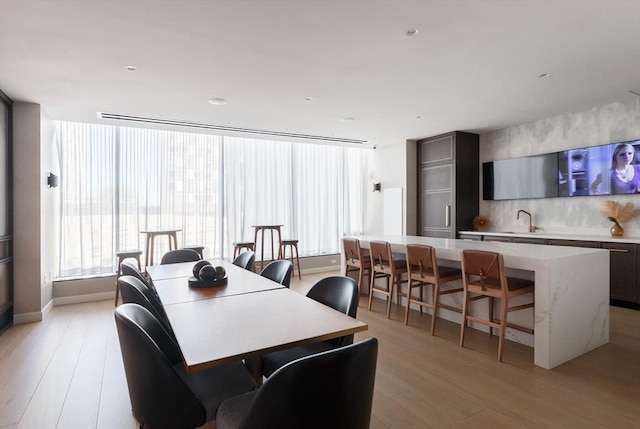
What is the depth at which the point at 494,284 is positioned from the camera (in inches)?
119

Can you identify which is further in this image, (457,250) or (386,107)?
(386,107)

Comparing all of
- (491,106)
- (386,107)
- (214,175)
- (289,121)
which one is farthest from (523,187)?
(214,175)

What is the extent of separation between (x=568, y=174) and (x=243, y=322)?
552 cm

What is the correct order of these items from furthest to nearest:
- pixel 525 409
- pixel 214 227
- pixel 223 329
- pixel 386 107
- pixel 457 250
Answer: pixel 214 227
pixel 386 107
pixel 457 250
pixel 525 409
pixel 223 329

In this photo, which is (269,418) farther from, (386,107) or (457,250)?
(386,107)

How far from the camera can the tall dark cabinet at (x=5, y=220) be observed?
3.77 meters

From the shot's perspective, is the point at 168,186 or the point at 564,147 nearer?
the point at 564,147

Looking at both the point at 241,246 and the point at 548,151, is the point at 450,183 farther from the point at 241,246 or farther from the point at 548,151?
the point at 241,246

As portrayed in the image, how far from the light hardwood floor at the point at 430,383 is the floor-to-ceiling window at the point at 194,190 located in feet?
6.43

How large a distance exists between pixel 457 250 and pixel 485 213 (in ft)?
11.3

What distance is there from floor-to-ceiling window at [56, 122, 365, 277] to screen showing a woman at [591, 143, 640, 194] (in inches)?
178

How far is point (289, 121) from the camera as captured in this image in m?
5.32

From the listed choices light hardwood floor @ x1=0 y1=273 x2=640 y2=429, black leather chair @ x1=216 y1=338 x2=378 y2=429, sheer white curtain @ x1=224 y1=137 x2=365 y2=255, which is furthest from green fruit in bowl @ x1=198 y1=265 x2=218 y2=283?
sheer white curtain @ x1=224 y1=137 x2=365 y2=255

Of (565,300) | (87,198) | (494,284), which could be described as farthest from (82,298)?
(565,300)
